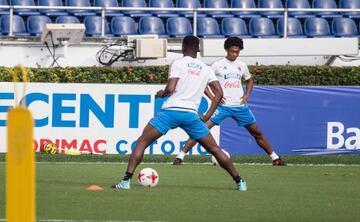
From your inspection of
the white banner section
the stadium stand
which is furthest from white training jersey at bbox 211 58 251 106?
the stadium stand

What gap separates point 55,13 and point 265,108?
7.01m

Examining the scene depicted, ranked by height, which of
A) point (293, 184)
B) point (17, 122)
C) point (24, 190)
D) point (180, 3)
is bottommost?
point (293, 184)

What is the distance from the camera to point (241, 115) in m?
18.7

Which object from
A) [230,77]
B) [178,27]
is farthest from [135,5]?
[230,77]

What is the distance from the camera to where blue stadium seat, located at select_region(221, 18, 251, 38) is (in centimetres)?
2733

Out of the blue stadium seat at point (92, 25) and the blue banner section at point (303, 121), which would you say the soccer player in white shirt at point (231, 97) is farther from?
the blue stadium seat at point (92, 25)

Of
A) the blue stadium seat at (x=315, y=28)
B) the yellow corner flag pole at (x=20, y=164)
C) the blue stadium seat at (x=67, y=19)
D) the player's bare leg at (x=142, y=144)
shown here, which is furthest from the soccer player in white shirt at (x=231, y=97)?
the yellow corner flag pole at (x=20, y=164)

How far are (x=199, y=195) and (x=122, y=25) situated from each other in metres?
13.7

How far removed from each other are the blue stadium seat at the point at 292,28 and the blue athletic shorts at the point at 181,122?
1401 cm

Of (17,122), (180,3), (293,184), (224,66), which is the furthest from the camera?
(180,3)

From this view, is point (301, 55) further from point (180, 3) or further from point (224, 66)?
point (224, 66)

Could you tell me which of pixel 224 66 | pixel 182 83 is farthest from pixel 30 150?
pixel 224 66

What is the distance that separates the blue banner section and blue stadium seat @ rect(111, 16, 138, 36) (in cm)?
558

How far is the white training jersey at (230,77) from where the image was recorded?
738 inches
